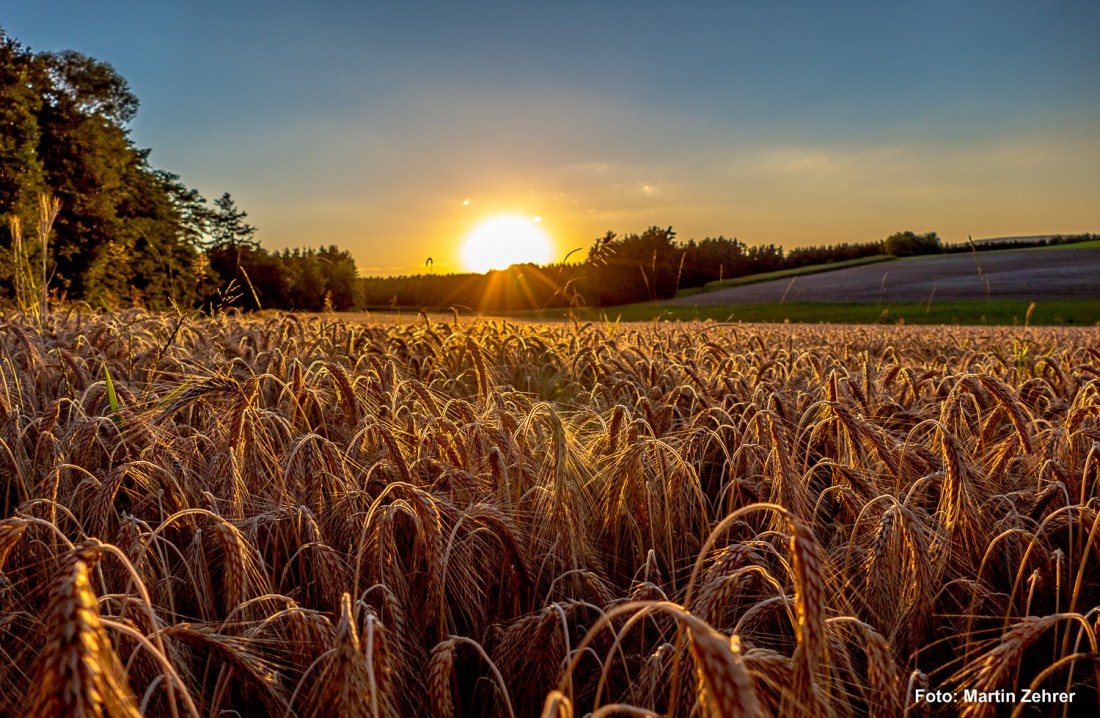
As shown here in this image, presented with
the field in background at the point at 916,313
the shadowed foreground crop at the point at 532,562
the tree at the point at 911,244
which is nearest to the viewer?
the shadowed foreground crop at the point at 532,562

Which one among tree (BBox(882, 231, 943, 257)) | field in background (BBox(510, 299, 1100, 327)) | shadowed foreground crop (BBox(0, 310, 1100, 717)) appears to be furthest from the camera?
tree (BBox(882, 231, 943, 257))

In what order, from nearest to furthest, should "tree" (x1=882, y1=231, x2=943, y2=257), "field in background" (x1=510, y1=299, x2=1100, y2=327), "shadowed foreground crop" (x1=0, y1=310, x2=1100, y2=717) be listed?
"shadowed foreground crop" (x1=0, y1=310, x2=1100, y2=717)
"field in background" (x1=510, y1=299, x2=1100, y2=327)
"tree" (x1=882, y1=231, x2=943, y2=257)

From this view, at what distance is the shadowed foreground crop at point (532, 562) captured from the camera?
38.1 inches

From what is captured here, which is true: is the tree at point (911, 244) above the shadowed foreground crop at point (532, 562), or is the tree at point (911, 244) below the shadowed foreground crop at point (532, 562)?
above

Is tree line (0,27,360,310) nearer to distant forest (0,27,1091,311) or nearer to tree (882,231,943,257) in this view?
distant forest (0,27,1091,311)

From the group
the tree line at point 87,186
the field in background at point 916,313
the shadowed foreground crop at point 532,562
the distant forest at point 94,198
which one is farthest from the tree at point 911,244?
the shadowed foreground crop at point 532,562

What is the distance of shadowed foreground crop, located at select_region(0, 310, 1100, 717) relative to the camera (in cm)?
97

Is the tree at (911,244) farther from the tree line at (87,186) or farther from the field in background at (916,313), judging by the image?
the tree line at (87,186)

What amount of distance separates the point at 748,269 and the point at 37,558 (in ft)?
233

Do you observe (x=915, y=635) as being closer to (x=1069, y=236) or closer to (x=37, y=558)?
(x=37, y=558)

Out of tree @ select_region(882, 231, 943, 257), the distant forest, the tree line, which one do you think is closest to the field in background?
the distant forest

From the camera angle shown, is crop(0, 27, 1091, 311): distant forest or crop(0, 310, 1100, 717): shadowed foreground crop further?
crop(0, 27, 1091, 311): distant forest

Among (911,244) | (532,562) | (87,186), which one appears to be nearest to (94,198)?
(87,186)

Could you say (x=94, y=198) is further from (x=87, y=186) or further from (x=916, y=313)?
(x=916, y=313)
